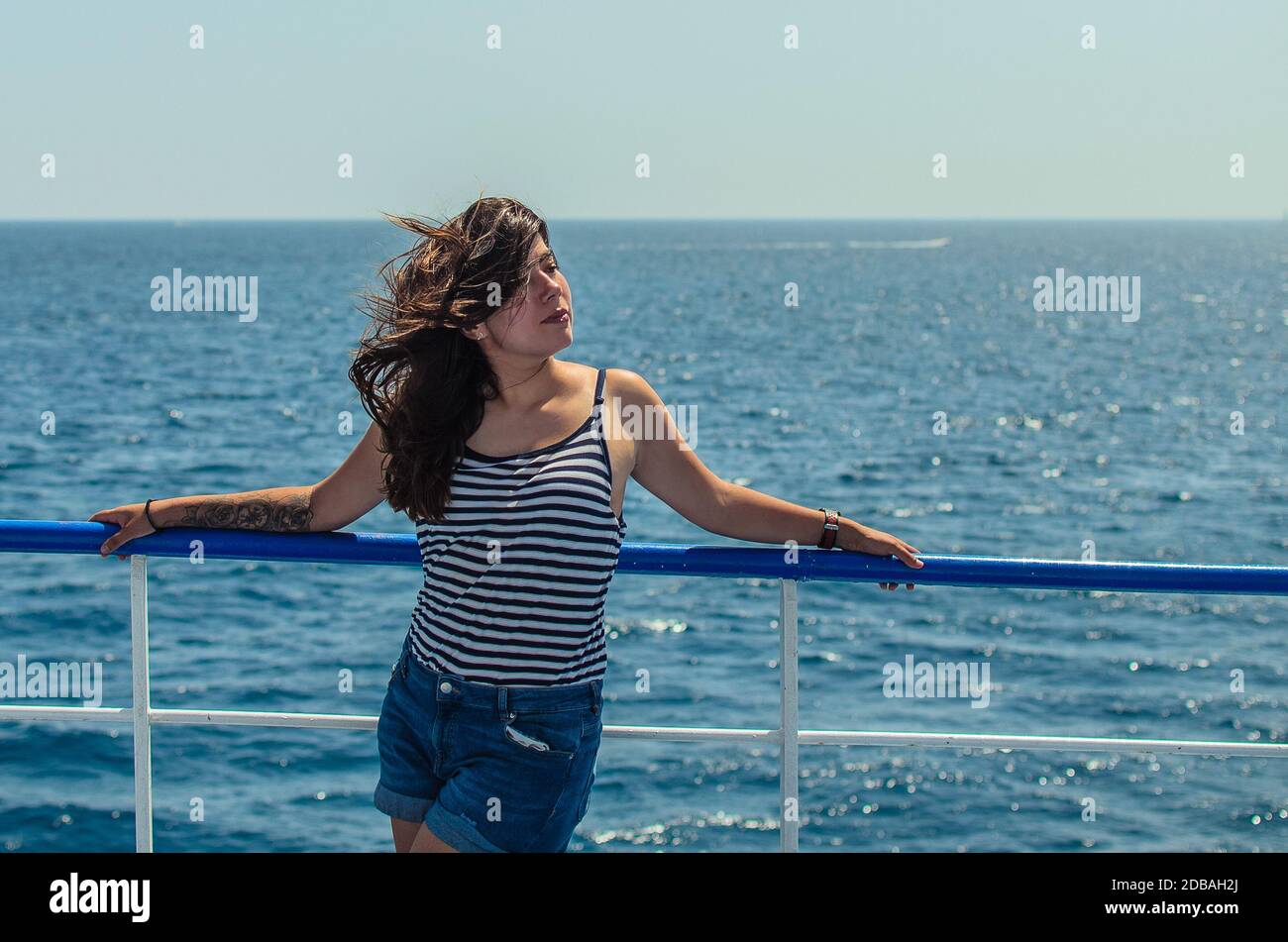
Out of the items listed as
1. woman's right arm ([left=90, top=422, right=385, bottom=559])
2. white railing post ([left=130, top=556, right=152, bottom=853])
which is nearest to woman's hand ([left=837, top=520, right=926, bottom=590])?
woman's right arm ([left=90, top=422, right=385, bottom=559])

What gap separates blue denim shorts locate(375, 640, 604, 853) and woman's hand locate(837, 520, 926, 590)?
0.65m

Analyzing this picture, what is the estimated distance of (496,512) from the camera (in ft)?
8.70

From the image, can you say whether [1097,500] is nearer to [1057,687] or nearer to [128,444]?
[1057,687]

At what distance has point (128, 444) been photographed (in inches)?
1280

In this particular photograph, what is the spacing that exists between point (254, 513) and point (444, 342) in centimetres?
63

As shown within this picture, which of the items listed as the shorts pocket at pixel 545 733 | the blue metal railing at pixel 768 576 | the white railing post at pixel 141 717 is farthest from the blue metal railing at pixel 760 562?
the shorts pocket at pixel 545 733

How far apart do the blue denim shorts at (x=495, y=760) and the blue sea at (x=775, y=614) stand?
946mm

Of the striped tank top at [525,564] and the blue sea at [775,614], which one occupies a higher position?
the striped tank top at [525,564]

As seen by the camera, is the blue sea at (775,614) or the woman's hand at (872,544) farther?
the blue sea at (775,614)

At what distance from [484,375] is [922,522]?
79.0ft

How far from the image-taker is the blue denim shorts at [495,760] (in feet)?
8.55

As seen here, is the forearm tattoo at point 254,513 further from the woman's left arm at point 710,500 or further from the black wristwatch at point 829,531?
the black wristwatch at point 829,531

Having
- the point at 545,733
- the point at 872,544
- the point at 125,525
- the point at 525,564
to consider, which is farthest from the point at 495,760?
A: the point at 125,525

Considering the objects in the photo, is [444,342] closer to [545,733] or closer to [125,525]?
[545,733]
